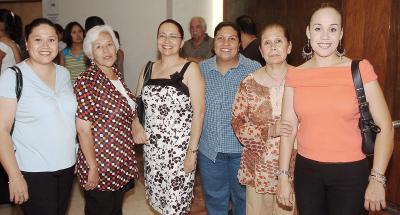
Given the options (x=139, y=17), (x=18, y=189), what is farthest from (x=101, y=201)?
(x=139, y=17)

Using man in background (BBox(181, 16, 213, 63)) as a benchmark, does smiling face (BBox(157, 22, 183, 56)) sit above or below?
below

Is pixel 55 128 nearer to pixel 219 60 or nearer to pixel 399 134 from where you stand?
A: pixel 219 60

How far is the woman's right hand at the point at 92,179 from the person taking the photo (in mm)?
2168

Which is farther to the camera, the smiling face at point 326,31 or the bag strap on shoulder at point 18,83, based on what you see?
the bag strap on shoulder at point 18,83

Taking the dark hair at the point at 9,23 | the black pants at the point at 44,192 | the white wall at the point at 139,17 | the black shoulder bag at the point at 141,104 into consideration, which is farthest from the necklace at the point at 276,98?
the white wall at the point at 139,17

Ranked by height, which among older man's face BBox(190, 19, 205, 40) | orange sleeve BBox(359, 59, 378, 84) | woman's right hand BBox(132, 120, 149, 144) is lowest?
woman's right hand BBox(132, 120, 149, 144)

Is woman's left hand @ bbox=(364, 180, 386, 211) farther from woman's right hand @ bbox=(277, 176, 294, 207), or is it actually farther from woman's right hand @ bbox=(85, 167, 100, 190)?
woman's right hand @ bbox=(85, 167, 100, 190)

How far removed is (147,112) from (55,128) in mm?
619

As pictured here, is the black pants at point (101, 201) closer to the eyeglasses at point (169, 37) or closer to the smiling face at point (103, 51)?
the smiling face at point (103, 51)

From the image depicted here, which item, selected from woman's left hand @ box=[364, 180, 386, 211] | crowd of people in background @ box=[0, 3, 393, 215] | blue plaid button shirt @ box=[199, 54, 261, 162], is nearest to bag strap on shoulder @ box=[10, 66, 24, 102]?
crowd of people in background @ box=[0, 3, 393, 215]

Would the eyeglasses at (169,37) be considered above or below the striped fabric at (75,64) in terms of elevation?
above

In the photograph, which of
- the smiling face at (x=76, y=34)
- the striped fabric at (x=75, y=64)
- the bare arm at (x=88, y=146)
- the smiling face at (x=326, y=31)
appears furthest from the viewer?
the smiling face at (x=76, y=34)

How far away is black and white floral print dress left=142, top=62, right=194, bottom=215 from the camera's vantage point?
2.37 meters

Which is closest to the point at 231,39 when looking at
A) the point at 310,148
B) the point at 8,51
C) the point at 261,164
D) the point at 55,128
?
the point at 261,164
